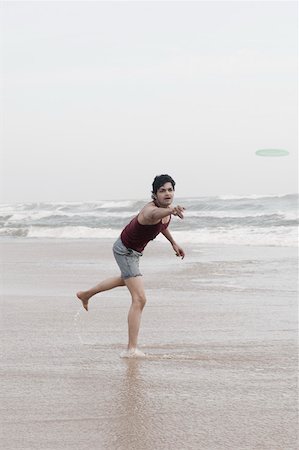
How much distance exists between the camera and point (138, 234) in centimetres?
508

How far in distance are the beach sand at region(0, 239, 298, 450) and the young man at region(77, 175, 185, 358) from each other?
10.3 inches

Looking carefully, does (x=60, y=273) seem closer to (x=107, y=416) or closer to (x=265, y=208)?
(x=107, y=416)

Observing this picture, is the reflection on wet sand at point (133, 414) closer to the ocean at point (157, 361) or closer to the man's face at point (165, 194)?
the ocean at point (157, 361)

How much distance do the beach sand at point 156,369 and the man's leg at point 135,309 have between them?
0.54ft

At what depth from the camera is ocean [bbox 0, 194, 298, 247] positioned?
1873cm

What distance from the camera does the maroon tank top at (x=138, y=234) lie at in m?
5.01

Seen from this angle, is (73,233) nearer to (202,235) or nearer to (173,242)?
(202,235)

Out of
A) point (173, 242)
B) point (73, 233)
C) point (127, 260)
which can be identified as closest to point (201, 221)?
point (73, 233)

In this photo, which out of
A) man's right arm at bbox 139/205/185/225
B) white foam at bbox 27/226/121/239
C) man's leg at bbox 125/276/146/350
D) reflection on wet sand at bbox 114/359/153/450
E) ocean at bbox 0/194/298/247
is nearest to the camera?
reflection on wet sand at bbox 114/359/153/450

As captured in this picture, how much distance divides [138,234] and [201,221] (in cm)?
1961

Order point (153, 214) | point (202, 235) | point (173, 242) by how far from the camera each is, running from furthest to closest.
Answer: point (202, 235), point (173, 242), point (153, 214)

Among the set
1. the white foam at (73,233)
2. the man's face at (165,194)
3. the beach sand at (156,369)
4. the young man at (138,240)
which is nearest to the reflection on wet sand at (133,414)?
the beach sand at (156,369)

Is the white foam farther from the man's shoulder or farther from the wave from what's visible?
the man's shoulder

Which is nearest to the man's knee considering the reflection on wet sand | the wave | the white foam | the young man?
the young man
